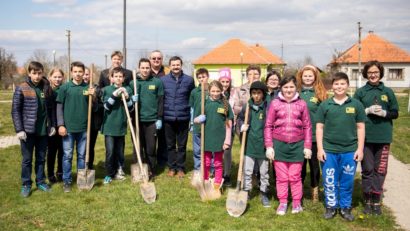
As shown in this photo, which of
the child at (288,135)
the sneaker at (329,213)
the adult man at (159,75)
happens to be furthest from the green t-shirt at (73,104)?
the sneaker at (329,213)

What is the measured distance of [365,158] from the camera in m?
5.21

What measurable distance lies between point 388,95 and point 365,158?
91cm

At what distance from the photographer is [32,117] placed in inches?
224

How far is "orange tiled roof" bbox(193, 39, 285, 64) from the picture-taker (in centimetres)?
4575

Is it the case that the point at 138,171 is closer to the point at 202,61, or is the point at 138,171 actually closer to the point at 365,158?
the point at 365,158

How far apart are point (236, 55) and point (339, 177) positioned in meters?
42.2

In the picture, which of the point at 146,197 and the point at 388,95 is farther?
the point at 146,197

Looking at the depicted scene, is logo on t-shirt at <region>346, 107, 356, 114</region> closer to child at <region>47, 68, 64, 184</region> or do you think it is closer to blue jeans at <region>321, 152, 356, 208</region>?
blue jeans at <region>321, 152, 356, 208</region>

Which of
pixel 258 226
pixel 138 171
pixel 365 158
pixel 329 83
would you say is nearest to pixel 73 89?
pixel 138 171

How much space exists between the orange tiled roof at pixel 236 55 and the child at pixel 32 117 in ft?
132

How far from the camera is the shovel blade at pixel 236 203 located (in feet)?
16.9

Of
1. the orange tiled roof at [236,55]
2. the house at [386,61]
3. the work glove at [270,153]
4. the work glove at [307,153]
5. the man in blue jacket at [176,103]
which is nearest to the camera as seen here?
the work glove at [307,153]

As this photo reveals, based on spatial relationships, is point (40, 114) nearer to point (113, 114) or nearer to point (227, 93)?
point (113, 114)

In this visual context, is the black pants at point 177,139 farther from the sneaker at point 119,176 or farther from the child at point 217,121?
the child at point 217,121
